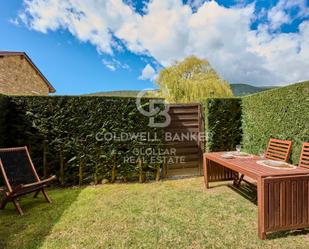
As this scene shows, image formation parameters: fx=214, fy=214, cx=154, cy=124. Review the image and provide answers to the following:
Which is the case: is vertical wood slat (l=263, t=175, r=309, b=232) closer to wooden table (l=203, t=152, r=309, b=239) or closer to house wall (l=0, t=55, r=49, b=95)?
wooden table (l=203, t=152, r=309, b=239)

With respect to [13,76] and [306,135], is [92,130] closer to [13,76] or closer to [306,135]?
[306,135]

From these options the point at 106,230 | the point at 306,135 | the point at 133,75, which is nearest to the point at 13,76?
the point at 133,75

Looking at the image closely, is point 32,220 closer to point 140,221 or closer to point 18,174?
point 18,174

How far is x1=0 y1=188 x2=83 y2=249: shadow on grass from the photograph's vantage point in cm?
261

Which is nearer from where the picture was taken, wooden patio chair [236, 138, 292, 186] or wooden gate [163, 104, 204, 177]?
wooden patio chair [236, 138, 292, 186]

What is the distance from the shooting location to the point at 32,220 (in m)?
3.20

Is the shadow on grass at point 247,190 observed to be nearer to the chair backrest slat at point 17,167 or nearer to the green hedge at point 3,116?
the chair backrest slat at point 17,167

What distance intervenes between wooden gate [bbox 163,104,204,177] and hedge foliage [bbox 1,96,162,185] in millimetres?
702

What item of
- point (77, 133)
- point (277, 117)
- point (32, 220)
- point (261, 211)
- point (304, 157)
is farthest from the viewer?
point (77, 133)

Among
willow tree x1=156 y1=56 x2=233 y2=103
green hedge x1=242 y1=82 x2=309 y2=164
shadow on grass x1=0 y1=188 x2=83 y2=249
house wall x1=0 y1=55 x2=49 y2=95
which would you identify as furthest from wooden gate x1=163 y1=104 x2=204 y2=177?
house wall x1=0 y1=55 x2=49 y2=95

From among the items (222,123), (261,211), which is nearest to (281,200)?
(261,211)

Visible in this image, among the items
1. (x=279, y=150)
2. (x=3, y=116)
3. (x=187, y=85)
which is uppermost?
(x=187, y=85)

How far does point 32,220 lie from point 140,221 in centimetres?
163

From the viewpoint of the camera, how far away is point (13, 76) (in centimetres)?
979
